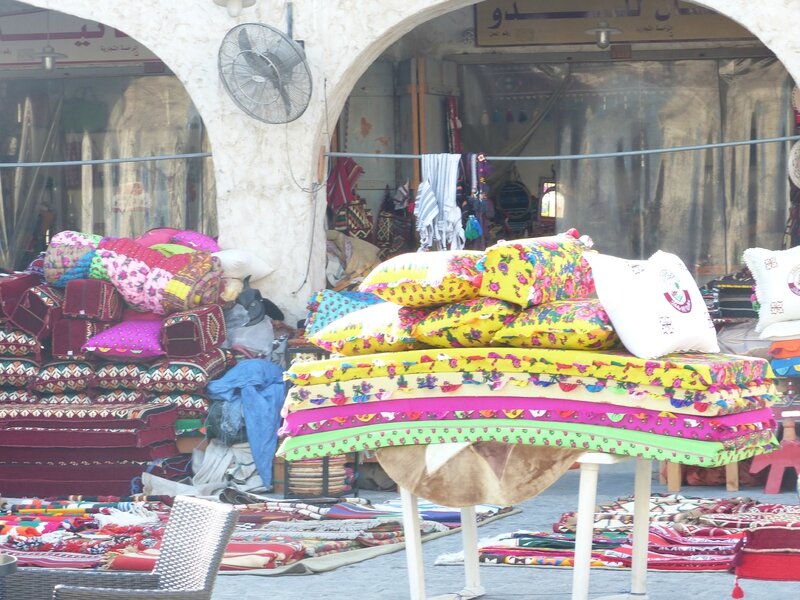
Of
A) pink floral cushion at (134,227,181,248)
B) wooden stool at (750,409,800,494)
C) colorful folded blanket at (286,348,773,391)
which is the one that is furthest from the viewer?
pink floral cushion at (134,227,181,248)

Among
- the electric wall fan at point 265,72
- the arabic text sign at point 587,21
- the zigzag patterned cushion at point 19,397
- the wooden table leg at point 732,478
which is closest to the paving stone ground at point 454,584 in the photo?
the wooden table leg at point 732,478

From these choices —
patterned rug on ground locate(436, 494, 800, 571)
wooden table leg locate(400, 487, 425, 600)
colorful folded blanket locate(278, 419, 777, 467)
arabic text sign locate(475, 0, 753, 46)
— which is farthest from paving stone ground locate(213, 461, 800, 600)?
arabic text sign locate(475, 0, 753, 46)

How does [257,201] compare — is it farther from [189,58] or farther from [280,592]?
[280,592]

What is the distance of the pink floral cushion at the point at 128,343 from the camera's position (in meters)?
10.5

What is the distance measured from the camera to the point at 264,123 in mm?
11148

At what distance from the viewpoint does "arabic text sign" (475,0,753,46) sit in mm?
13594

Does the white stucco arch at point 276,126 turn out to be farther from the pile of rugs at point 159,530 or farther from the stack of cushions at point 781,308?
the stack of cushions at point 781,308

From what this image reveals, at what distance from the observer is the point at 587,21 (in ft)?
44.9

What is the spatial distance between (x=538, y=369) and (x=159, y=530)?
3.43 metres

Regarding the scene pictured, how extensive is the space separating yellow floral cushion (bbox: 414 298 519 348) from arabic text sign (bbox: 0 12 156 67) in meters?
9.13

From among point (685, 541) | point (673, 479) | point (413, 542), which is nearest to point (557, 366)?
point (413, 542)

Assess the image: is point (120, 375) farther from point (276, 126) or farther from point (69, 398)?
point (276, 126)

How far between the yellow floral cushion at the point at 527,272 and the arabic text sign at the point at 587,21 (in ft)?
26.3

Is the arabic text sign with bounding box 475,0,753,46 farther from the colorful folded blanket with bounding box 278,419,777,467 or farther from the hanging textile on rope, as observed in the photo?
the colorful folded blanket with bounding box 278,419,777,467
